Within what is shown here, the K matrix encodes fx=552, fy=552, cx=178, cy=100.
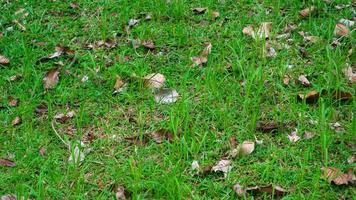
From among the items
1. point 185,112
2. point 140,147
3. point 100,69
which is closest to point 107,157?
point 140,147

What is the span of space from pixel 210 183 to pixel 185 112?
22.1 inches

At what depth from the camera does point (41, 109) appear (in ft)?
11.7

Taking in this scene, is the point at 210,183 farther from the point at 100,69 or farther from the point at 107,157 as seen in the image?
the point at 100,69

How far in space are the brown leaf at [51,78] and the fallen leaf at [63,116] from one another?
314 mm

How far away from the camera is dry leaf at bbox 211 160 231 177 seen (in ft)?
9.62

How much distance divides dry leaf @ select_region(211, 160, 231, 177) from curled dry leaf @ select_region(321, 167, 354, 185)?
0.50m

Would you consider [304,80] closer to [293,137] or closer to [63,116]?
[293,137]

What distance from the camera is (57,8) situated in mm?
4801

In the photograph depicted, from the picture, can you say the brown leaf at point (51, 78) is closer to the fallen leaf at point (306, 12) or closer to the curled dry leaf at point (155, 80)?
the curled dry leaf at point (155, 80)

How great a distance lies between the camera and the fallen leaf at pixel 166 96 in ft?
11.6

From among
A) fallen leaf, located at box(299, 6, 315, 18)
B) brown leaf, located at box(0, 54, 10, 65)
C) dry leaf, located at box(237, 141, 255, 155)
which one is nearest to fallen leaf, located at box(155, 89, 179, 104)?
dry leaf, located at box(237, 141, 255, 155)

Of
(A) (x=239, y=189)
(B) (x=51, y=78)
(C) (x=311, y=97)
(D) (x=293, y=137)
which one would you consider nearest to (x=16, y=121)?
(B) (x=51, y=78)

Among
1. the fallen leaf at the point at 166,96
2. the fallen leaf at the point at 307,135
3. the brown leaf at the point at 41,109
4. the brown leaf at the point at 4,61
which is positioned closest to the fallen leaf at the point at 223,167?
the fallen leaf at the point at 307,135

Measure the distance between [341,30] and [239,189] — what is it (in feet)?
5.65
